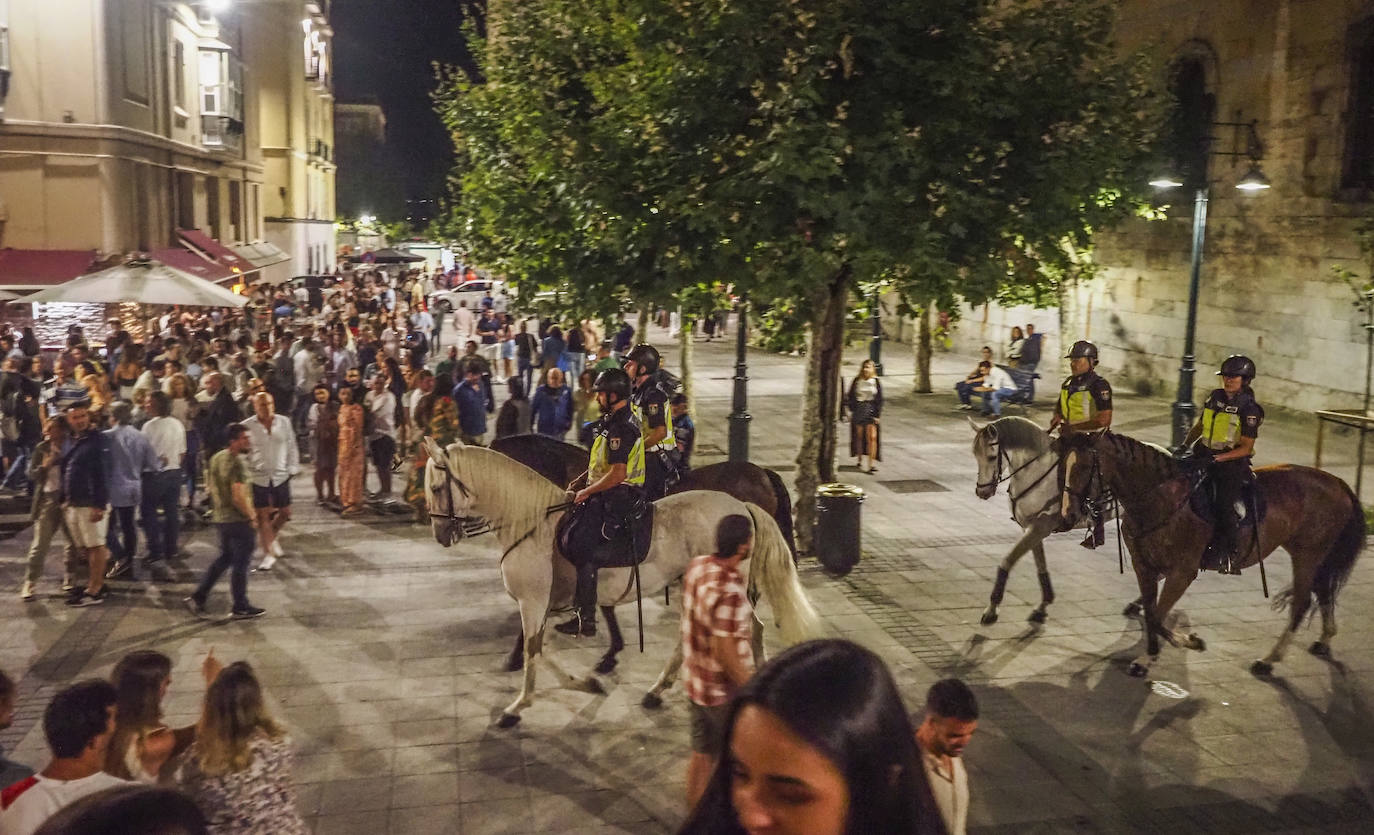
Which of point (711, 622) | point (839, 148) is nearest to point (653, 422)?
point (839, 148)

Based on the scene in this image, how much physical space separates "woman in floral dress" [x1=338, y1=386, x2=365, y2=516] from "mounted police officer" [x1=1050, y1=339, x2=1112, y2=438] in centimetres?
817

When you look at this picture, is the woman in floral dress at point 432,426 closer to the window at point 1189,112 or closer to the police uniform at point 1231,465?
the police uniform at point 1231,465

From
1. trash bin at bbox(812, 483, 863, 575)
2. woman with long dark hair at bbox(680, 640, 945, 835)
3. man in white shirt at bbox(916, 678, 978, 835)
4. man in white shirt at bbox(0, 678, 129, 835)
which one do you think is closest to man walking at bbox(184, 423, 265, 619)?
trash bin at bbox(812, 483, 863, 575)

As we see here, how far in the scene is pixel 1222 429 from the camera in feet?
30.3

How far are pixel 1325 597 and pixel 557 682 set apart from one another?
6326mm

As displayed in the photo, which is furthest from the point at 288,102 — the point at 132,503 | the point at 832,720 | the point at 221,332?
the point at 832,720

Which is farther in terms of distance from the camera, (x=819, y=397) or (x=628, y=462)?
(x=819, y=397)

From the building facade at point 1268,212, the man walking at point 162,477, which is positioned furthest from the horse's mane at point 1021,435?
the building facade at point 1268,212

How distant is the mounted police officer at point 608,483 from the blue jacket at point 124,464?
520 cm

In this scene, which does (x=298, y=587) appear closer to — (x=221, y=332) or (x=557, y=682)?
(x=557, y=682)

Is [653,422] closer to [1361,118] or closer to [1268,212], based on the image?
[1361,118]

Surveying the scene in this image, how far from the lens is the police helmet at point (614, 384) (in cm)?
794

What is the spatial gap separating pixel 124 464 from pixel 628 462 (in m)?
5.73

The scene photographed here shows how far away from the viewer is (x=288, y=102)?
49281mm
